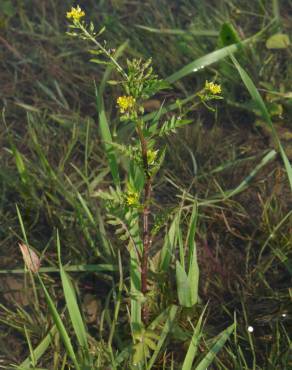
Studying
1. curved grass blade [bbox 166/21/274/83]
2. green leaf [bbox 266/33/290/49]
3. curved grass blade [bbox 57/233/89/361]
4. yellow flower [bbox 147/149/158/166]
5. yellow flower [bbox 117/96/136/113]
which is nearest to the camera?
yellow flower [bbox 117/96/136/113]

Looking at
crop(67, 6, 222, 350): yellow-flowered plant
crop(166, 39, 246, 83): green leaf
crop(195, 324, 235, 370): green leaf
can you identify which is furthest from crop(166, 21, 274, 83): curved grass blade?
crop(195, 324, 235, 370): green leaf

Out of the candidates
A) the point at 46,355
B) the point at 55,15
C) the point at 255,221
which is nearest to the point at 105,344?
the point at 46,355

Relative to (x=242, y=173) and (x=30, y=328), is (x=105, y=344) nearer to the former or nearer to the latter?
(x=30, y=328)

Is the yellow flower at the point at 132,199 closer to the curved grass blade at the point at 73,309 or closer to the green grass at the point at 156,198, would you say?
the green grass at the point at 156,198

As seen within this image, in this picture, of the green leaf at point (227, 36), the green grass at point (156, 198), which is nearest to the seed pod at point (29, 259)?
the green grass at point (156, 198)

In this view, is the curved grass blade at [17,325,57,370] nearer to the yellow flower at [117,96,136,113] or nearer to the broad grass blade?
the broad grass blade

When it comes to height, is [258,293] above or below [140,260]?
below
